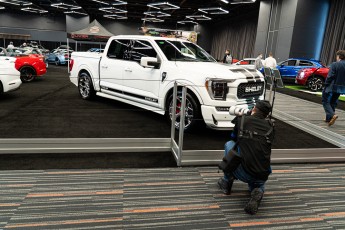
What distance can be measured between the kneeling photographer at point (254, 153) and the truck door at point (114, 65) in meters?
3.52

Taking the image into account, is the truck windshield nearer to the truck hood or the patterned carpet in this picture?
the truck hood

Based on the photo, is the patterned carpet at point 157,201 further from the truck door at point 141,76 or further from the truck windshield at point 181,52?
the truck windshield at point 181,52

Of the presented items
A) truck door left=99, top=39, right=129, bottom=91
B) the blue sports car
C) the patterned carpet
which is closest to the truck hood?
truck door left=99, top=39, right=129, bottom=91

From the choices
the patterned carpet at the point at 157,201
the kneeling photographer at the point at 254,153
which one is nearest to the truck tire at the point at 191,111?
the patterned carpet at the point at 157,201

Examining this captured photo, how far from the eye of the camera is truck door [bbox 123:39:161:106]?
16.8 ft

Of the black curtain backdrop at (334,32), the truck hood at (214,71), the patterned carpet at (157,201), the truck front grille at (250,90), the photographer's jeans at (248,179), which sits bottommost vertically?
the patterned carpet at (157,201)

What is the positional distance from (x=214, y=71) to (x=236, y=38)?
85.2 ft

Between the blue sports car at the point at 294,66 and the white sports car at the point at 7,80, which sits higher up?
the blue sports car at the point at 294,66

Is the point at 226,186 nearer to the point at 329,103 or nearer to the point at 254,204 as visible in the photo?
the point at 254,204

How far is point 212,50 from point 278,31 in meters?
18.7

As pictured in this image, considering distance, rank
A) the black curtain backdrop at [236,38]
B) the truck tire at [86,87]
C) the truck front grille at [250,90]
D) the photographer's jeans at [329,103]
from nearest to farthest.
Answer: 1. the truck front grille at [250,90]
2. the photographer's jeans at [329,103]
3. the truck tire at [86,87]
4. the black curtain backdrop at [236,38]

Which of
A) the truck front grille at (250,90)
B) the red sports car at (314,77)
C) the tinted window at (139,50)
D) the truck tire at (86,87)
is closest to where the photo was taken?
the truck front grille at (250,90)

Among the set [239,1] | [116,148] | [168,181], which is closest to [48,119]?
[116,148]

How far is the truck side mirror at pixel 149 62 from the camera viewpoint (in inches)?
189
